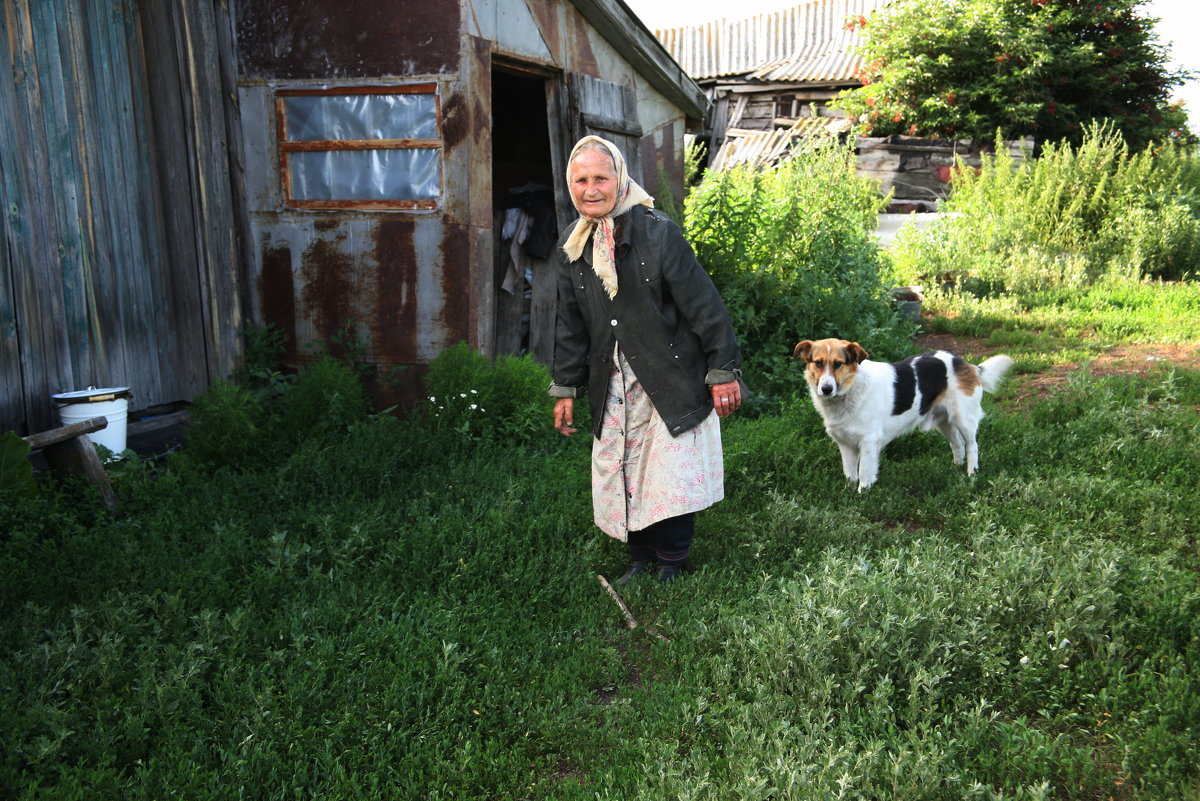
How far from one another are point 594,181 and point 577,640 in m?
1.95

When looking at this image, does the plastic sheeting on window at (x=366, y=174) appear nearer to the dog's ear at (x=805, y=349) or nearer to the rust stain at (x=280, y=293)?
the rust stain at (x=280, y=293)

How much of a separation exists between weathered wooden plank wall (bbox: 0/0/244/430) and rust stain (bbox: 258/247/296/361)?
0.79ft

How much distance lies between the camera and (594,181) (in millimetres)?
3834

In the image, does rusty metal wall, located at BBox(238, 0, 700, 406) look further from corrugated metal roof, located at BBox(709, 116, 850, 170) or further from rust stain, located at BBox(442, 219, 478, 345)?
corrugated metal roof, located at BBox(709, 116, 850, 170)

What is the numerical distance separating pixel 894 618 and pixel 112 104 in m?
5.61

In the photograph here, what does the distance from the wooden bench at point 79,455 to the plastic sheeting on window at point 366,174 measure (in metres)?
2.37

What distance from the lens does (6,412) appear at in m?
5.17

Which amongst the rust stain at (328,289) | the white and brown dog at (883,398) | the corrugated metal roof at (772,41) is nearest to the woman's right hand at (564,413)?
the white and brown dog at (883,398)

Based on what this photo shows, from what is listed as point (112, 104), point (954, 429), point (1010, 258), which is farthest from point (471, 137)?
point (1010, 258)

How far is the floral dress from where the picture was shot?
13.3ft

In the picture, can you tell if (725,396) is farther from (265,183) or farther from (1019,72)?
Answer: (1019,72)

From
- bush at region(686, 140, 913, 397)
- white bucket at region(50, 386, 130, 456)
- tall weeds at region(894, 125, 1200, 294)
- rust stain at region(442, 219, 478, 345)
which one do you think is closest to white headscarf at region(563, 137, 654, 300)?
rust stain at region(442, 219, 478, 345)

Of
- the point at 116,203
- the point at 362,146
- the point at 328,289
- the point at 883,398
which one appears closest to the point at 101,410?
the point at 116,203

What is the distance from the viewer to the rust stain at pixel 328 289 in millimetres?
6543
